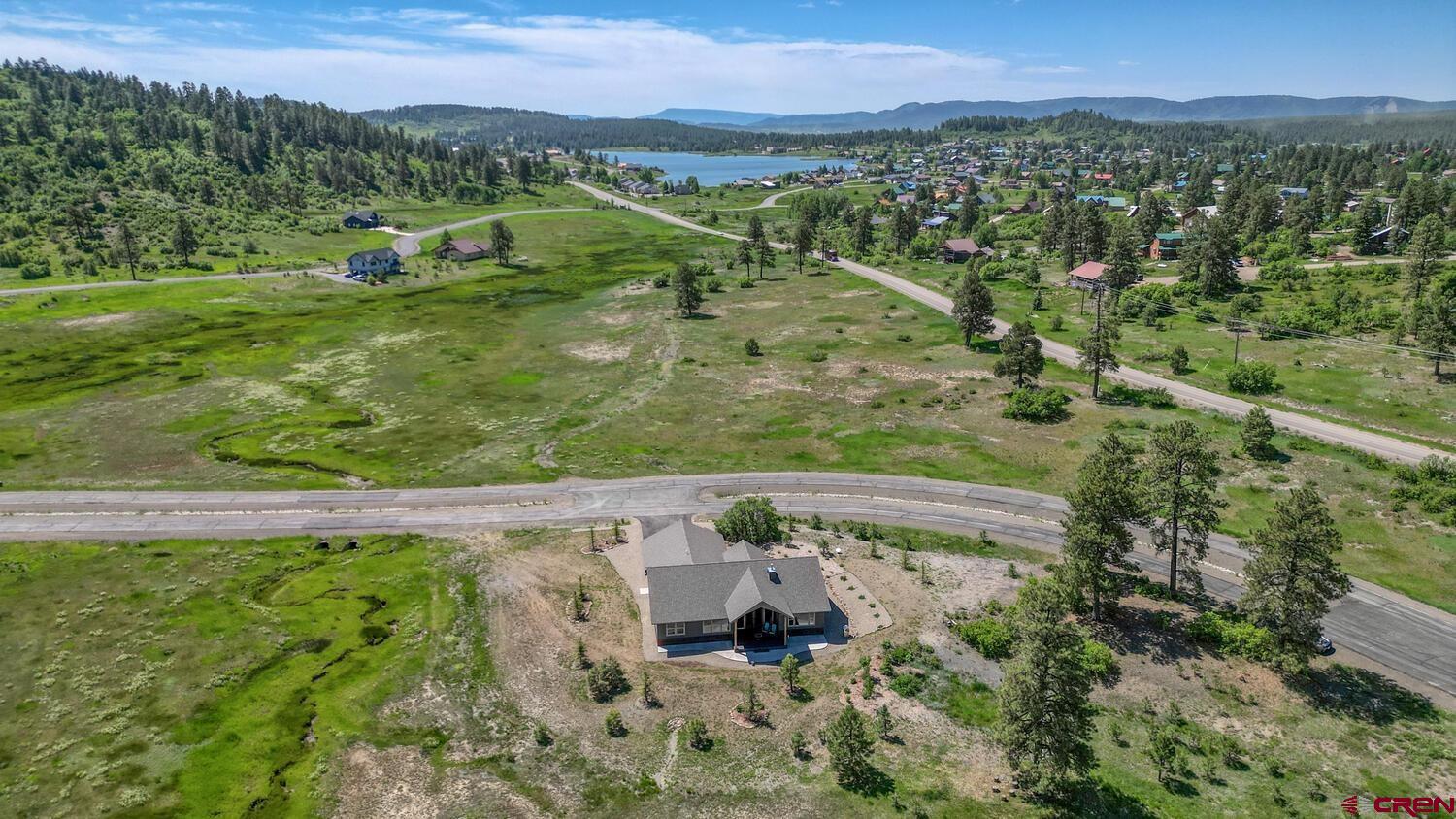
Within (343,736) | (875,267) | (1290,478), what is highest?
(875,267)

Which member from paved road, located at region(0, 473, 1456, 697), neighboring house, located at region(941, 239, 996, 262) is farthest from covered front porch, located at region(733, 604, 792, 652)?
neighboring house, located at region(941, 239, 996, 262)

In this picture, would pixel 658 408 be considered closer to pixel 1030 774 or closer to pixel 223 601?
pixel 223 601

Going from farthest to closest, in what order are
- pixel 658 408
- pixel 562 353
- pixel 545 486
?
pixel 562 353 → pixel 658 408 → pixel 545 486

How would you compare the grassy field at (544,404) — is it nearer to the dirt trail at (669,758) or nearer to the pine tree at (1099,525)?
the pine tree at (1099,525)

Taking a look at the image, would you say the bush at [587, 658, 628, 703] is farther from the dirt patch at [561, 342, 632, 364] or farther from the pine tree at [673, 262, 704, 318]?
the pine tree at [673, 262, 704, 318]

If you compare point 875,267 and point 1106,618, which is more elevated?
point 875,267

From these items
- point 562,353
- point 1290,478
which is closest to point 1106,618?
point 1290,478
